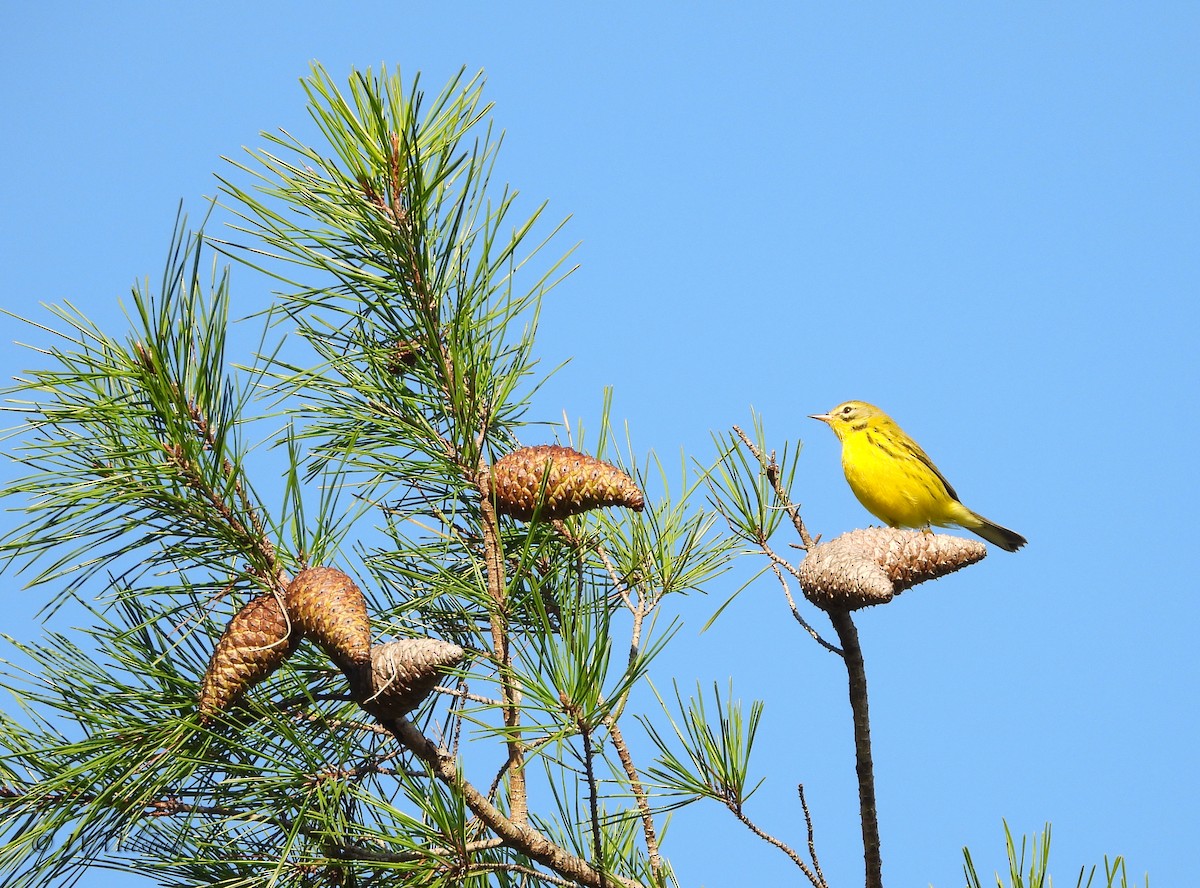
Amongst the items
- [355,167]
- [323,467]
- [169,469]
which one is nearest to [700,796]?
[323,467]

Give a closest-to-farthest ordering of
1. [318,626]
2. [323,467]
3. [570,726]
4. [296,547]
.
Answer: [318,626], [570,726], [296,547], [323,467]

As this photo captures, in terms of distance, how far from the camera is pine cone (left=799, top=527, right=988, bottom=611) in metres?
2.15

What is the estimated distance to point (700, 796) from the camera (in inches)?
99.4

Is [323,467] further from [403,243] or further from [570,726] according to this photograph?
[570,726]

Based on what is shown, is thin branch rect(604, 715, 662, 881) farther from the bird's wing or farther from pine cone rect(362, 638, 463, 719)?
the bird's wing

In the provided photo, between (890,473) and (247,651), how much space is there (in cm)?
344

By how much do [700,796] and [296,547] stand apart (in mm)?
1079

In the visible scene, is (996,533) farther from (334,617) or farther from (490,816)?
(334,617)

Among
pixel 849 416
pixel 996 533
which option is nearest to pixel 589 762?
pixel 849 416

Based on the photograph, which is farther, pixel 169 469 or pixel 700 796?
pixel 700 796

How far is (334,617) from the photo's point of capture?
1.88 metres

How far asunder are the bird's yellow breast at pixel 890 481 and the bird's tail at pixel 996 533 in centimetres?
53

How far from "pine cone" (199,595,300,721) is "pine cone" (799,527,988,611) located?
3.31 feet

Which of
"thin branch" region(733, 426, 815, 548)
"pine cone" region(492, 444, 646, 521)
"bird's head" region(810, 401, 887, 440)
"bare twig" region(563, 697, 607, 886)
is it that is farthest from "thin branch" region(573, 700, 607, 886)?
"bird's head" region(810, 401, 887, 440)
